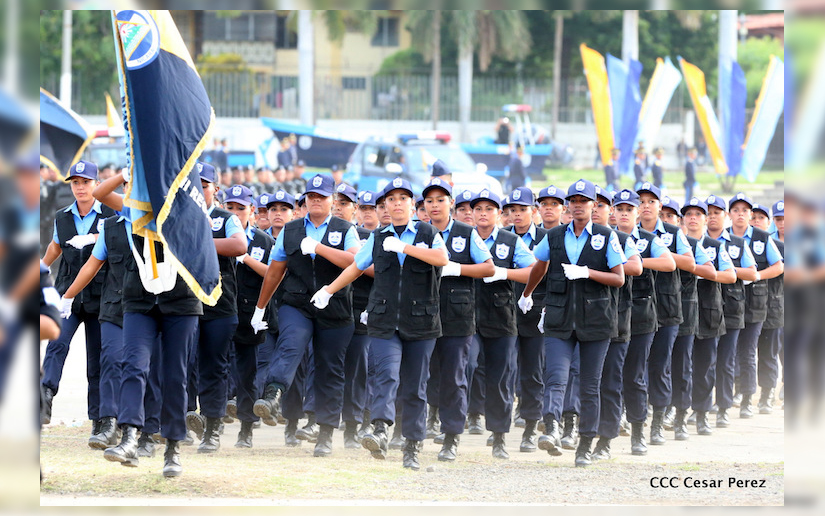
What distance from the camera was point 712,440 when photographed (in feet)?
38.5

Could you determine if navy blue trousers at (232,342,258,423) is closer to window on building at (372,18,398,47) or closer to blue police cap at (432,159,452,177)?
blue police cap at (432,159,452,177)

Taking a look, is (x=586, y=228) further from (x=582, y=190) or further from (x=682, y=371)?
(x=682, y=371)

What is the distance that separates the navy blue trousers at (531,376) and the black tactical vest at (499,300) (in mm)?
629

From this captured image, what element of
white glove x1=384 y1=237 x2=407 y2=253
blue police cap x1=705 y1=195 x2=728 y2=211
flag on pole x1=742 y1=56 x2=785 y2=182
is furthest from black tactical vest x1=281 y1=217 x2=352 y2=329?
flag on pole x1=742 y1=56 x2=785 y2=182

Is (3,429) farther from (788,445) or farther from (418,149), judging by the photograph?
(418,149)

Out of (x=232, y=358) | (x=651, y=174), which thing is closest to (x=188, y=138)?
(x=232, y=358)

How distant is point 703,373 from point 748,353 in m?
1.41

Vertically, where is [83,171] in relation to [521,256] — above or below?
above

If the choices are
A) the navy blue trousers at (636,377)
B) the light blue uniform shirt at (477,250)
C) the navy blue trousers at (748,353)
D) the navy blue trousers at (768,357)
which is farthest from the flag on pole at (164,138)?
the navy blue trousers at (768,357)

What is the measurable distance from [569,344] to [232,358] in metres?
3.17

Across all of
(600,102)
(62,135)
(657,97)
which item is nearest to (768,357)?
(62,135)

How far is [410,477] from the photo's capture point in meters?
9.21

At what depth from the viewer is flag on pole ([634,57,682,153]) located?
2944 cm

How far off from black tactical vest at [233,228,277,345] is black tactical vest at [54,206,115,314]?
4.34 feet
